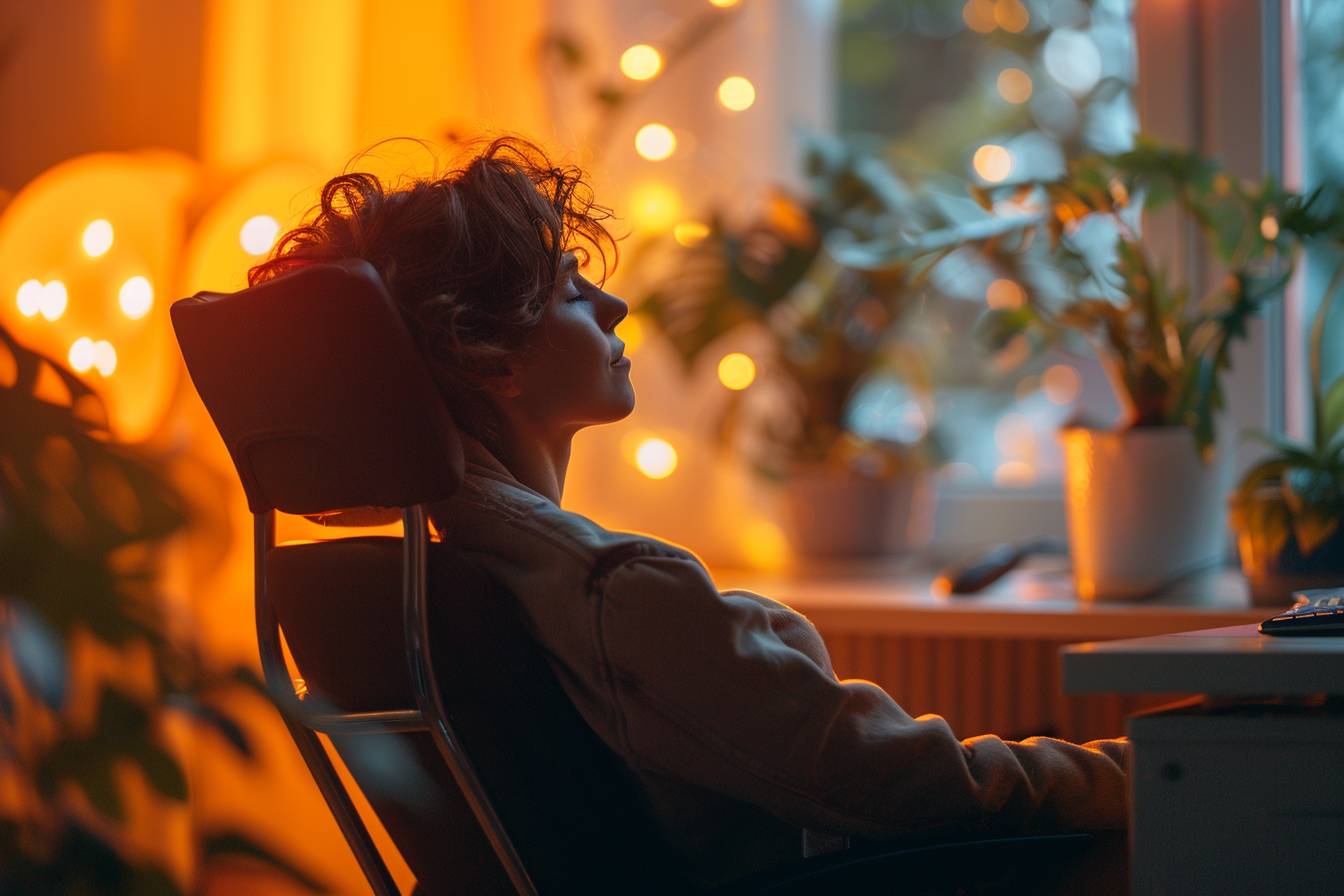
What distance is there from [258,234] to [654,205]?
60 centimetres

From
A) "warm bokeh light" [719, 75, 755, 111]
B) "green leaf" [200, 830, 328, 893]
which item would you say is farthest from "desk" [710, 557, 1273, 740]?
"green leaf" [200, 830, 328, 893]

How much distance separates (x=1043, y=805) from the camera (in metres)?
0.90

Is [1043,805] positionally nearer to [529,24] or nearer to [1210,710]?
[1210,710]

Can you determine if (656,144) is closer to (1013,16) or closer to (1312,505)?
(1013,16)

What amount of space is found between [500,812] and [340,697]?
5.4 inches

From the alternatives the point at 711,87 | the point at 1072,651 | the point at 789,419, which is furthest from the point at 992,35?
the point at 1072,651

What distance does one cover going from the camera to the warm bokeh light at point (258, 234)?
159cm

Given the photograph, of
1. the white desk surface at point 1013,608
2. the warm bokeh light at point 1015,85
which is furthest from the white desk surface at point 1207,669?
the warm bokeh light at point 1015,85

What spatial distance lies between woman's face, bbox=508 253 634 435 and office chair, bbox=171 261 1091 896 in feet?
0.51

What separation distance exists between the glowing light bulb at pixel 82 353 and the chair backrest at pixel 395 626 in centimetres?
69

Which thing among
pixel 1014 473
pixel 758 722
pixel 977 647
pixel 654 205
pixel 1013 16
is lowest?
pixel 977 647

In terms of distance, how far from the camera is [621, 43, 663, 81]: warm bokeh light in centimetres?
196

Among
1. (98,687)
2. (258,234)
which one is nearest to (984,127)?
(258,234)

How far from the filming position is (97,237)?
4.91 feet
